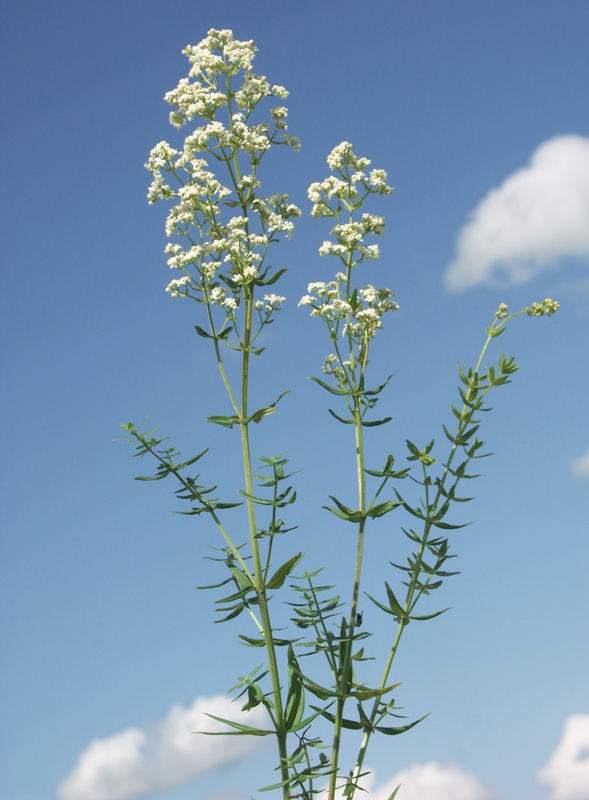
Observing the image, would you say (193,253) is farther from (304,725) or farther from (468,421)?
(304,725)

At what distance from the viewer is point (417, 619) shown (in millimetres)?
4816

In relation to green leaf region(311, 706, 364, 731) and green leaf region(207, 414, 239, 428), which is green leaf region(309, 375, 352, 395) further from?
green leaf region(311, 706, 364, 731)

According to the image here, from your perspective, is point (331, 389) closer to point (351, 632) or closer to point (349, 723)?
point (351, 632)

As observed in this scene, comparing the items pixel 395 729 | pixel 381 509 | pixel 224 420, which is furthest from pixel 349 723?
pixel 224 420

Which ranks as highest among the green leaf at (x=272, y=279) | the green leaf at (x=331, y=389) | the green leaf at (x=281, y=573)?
the green leaf at (x=272, y=279)

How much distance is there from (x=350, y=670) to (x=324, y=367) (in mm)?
1808

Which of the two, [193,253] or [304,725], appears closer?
[304,725]

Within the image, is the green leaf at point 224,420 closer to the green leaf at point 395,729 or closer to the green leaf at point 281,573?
the green leaf at point 281,573

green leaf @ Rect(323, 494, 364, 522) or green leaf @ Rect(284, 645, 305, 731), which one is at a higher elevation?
green leaf @ Rect(323, 494, 364, 522)

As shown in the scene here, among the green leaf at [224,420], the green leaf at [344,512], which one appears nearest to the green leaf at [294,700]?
the green leaf at [344,512]

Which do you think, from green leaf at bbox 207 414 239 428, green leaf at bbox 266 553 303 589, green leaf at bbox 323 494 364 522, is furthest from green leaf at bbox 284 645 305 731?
green leaf at bbox 207 414 239 428

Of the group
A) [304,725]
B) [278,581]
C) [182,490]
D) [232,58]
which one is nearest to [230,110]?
[232,58]

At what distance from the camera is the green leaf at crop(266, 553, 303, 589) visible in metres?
4.71

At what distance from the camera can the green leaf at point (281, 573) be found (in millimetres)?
4707
